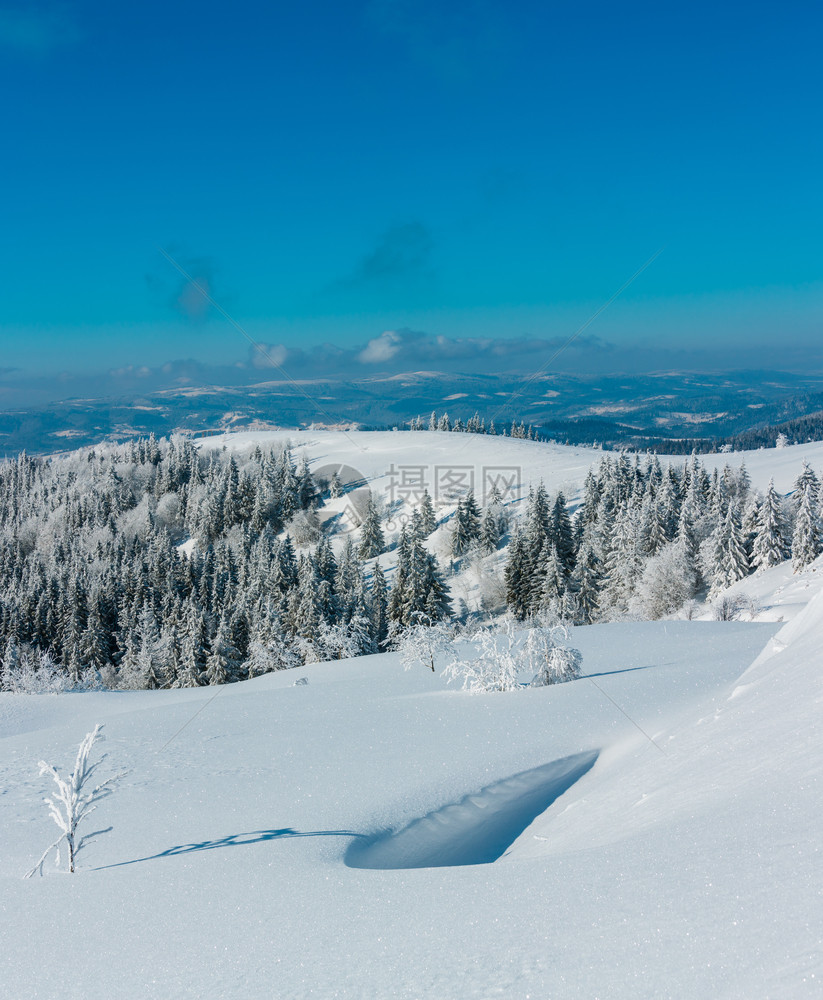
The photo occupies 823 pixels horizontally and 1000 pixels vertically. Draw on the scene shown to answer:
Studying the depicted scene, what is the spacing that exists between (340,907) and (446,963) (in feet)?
7.51

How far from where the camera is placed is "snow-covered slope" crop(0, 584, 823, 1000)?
15.5 feet

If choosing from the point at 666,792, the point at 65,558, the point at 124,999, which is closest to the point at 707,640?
the point at 666,792

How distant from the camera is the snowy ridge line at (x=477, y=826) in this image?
389 inches

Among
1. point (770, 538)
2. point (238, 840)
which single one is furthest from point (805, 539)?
point (238, 840)

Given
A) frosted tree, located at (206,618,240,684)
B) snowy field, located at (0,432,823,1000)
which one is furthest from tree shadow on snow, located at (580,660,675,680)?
frosted tree, located at (206,618,240,684)

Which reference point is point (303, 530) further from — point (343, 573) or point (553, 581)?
point (553, 581)

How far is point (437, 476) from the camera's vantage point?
101562 millimetres

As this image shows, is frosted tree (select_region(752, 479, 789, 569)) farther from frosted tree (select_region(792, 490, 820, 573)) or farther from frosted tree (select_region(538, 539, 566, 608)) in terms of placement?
frosted tree (select_region(538, 539, 566, 608))

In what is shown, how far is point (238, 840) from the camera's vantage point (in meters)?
9.89

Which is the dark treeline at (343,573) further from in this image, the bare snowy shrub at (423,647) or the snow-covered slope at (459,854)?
the snow-covered slope at (459,854)

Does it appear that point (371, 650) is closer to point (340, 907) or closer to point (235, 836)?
point (235, 836)

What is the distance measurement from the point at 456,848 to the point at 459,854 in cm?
20

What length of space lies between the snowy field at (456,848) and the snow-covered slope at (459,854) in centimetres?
4

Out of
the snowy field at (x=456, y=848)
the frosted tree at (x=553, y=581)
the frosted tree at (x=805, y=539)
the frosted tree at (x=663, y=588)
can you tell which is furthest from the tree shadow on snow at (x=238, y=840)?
the frosted tree at (x=553, y=581)
